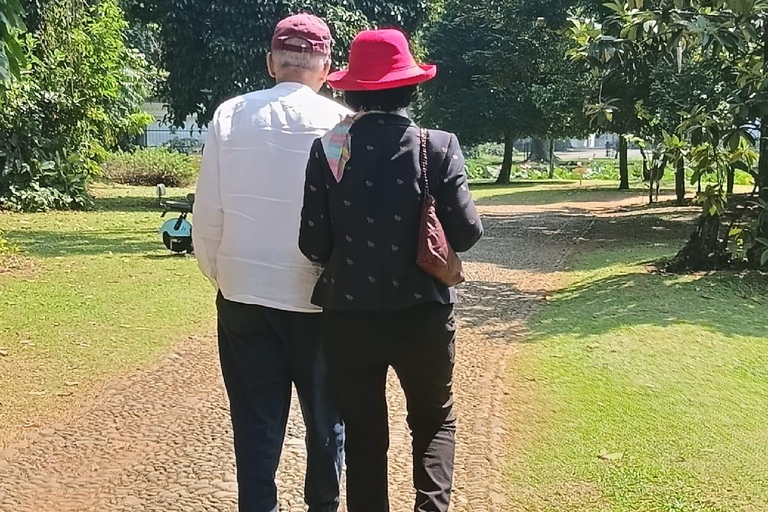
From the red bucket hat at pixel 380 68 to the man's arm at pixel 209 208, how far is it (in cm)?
49

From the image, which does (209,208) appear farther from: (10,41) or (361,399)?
(10,41)

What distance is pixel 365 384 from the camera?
3.20 metres

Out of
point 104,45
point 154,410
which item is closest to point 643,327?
point 154,410

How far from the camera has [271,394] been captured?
3303 millimetres

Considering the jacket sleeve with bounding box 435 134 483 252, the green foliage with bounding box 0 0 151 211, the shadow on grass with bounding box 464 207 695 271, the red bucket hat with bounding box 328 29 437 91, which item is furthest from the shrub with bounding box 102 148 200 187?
the jacket sleeve with bounding box 435 134 483 252

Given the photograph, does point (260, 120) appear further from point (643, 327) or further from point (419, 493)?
point (643, 327)

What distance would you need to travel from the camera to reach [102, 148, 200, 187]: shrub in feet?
87.7

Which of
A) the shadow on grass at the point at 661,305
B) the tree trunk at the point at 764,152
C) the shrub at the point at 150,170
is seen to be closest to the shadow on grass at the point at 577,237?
the shadow on grass at the point at 661,305

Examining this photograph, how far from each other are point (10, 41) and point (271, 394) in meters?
3.77

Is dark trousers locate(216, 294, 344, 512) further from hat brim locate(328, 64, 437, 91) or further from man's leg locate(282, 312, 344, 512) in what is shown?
hat brim locate(328, 64, 437, 91)

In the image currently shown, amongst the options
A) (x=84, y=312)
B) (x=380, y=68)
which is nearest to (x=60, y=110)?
(x=84, y=312)

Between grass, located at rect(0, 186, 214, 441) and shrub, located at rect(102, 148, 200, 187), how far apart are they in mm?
12724

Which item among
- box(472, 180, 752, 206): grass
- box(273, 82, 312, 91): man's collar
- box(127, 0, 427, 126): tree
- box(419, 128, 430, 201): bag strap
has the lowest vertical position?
box(472, 180, 752, 206): grass

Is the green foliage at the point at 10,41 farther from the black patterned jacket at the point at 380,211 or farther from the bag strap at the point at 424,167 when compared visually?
the bag strap at the point at 424,167
